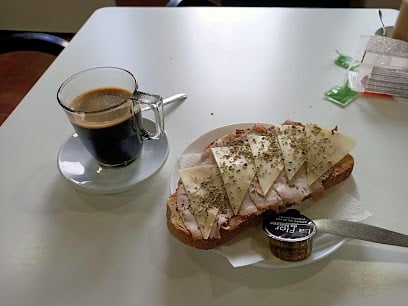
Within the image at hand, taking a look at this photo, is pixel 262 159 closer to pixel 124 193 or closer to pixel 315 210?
pixel 315 210

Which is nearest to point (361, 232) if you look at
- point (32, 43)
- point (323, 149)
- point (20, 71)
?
point (323, 149)

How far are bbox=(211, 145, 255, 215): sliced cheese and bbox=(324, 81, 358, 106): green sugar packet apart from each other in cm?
36

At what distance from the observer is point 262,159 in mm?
689

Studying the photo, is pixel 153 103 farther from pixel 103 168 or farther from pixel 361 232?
pixel 361 232

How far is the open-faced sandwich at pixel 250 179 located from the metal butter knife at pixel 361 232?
6 cm

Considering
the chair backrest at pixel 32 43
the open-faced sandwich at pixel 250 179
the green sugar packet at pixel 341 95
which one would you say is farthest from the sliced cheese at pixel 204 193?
the chair backrest at pixel 32 43

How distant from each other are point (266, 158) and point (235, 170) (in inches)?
2.5

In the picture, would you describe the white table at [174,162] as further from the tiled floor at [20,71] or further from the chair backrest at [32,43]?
the tiled floor at [20,71]

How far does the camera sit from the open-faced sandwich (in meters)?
0.63

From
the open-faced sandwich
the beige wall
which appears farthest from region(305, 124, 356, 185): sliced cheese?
the beige wall

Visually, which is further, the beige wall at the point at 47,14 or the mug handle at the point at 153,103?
the beige wall at the point at 47,14

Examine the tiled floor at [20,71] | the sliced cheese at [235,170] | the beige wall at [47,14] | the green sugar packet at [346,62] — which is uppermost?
the green sugar packet at [346,62]

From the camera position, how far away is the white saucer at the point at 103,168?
0.74 m

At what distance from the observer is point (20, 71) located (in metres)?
2.56
